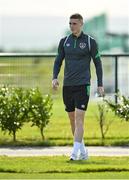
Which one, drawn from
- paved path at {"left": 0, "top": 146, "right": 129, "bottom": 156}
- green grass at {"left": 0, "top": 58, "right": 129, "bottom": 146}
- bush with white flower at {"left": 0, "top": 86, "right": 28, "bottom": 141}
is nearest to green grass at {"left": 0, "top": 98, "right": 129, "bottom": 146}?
green grass at {"left": 0, "top": 58, "right": 129, "bottom": 146}

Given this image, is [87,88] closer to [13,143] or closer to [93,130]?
[13,143]

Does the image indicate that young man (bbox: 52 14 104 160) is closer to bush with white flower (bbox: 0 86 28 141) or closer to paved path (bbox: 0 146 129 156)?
paved path (bbox: 0 146 129 156)

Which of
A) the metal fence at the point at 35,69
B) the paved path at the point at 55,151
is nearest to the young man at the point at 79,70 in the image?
the paved path at the point at 55,151

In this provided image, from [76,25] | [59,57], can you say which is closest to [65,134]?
[59,57]

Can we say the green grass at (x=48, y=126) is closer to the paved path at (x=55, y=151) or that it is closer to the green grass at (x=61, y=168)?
the paved path at (x=55, y=151)

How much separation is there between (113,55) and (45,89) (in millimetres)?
1580

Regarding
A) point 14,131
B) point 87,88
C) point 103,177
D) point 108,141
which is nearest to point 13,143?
point 14,131

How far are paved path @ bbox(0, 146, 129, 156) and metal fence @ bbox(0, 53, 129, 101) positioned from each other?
8.22 feet

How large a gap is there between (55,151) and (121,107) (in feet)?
5.72

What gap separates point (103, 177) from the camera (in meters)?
11.2

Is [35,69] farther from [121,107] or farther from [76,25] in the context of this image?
[76,25]

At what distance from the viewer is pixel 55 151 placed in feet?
47.0

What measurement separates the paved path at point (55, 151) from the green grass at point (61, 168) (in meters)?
0.95

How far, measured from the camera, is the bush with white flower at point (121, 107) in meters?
15.4
